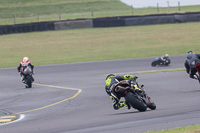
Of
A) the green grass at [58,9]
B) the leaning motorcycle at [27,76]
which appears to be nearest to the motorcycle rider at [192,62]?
the leaning motorcycle at [27,76]

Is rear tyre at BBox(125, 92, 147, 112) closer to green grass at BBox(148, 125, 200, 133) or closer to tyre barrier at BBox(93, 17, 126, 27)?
green grass at BBox(148, 125, 200, 133)

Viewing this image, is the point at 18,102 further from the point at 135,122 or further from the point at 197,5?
the point at 197,5

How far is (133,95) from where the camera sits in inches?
437

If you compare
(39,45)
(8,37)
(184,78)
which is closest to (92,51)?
(39,45)

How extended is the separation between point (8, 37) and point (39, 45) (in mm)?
4276

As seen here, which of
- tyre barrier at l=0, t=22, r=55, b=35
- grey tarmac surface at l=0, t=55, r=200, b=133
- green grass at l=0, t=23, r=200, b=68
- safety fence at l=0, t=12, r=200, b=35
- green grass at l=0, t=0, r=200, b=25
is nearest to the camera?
Answer: grey tarmac surface at l=0, t=55, r=200, b=133

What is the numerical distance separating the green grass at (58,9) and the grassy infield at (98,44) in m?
9.65

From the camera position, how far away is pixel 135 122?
9.88 meters

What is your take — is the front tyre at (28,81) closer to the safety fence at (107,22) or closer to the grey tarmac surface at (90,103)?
the grey tarmac surface at (90,103)

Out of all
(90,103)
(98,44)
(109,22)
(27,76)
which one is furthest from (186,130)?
(109,22)

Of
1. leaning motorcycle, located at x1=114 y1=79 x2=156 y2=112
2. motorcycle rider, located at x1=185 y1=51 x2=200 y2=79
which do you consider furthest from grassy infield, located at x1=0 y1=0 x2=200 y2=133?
leaning motorcycle, located at x1=114 y1=79 x2=156 y2=112

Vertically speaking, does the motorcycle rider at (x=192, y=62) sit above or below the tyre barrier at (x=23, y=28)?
below

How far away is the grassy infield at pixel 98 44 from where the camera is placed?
3644 cm

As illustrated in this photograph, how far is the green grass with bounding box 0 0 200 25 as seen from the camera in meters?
Answer: 57.3
